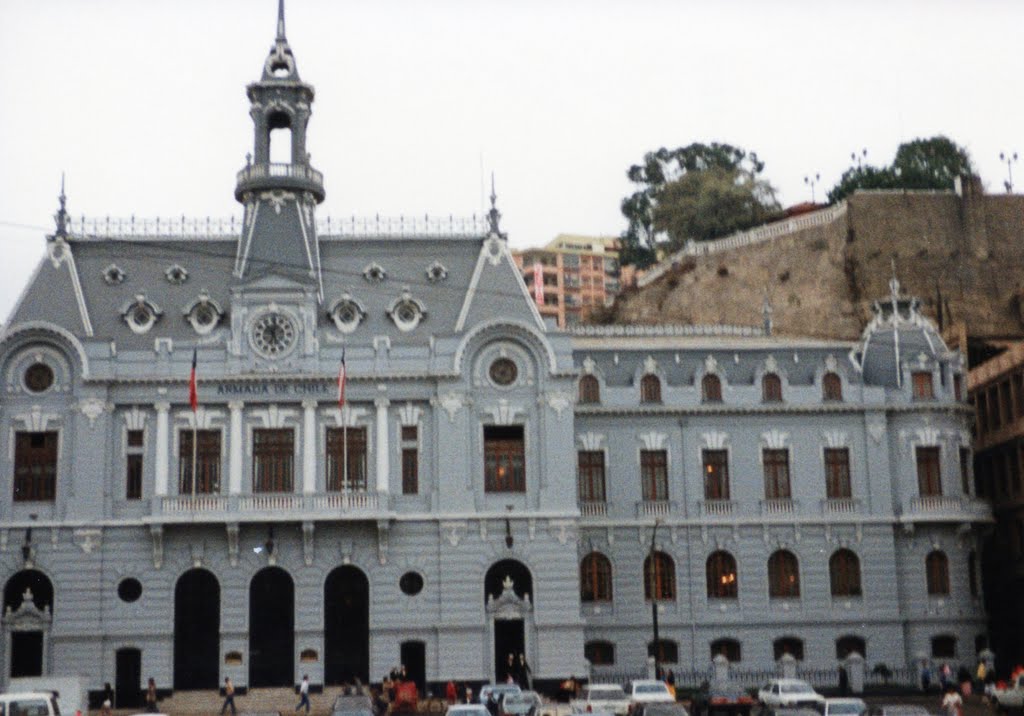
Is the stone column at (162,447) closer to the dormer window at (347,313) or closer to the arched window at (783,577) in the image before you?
the dormer window at (347,313)

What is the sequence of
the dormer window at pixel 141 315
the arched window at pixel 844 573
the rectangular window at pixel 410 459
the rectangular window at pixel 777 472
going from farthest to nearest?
the rectangular window at pixel 777 472
the arched window at pixel 844 573
the dormer window at pixel 141 315
the rectangular window at pixel 410 459

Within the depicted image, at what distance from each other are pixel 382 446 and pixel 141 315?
11.8 meters

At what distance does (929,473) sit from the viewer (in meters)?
71.8

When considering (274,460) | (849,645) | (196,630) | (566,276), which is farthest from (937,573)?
(566,276)

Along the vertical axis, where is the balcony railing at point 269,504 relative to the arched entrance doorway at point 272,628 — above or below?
above

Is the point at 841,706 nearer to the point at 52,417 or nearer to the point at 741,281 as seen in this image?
the point at 52,417

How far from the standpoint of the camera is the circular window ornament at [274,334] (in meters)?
66.1

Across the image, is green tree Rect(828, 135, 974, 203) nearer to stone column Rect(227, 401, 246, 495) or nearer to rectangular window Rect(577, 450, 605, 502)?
rectangular window Rect(577, 450, 605, 502)

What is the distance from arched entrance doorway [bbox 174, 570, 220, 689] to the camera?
63.9 metres

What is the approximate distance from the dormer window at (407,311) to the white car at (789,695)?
22.1m

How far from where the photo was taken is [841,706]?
45.5m

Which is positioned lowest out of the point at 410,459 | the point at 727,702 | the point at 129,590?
the point at 727,702

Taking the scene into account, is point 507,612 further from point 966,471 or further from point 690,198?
point 690,198

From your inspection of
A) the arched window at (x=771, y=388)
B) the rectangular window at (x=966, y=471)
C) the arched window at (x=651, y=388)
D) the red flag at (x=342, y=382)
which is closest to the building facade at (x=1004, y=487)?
the rectangular window at (x=966, y=471)
